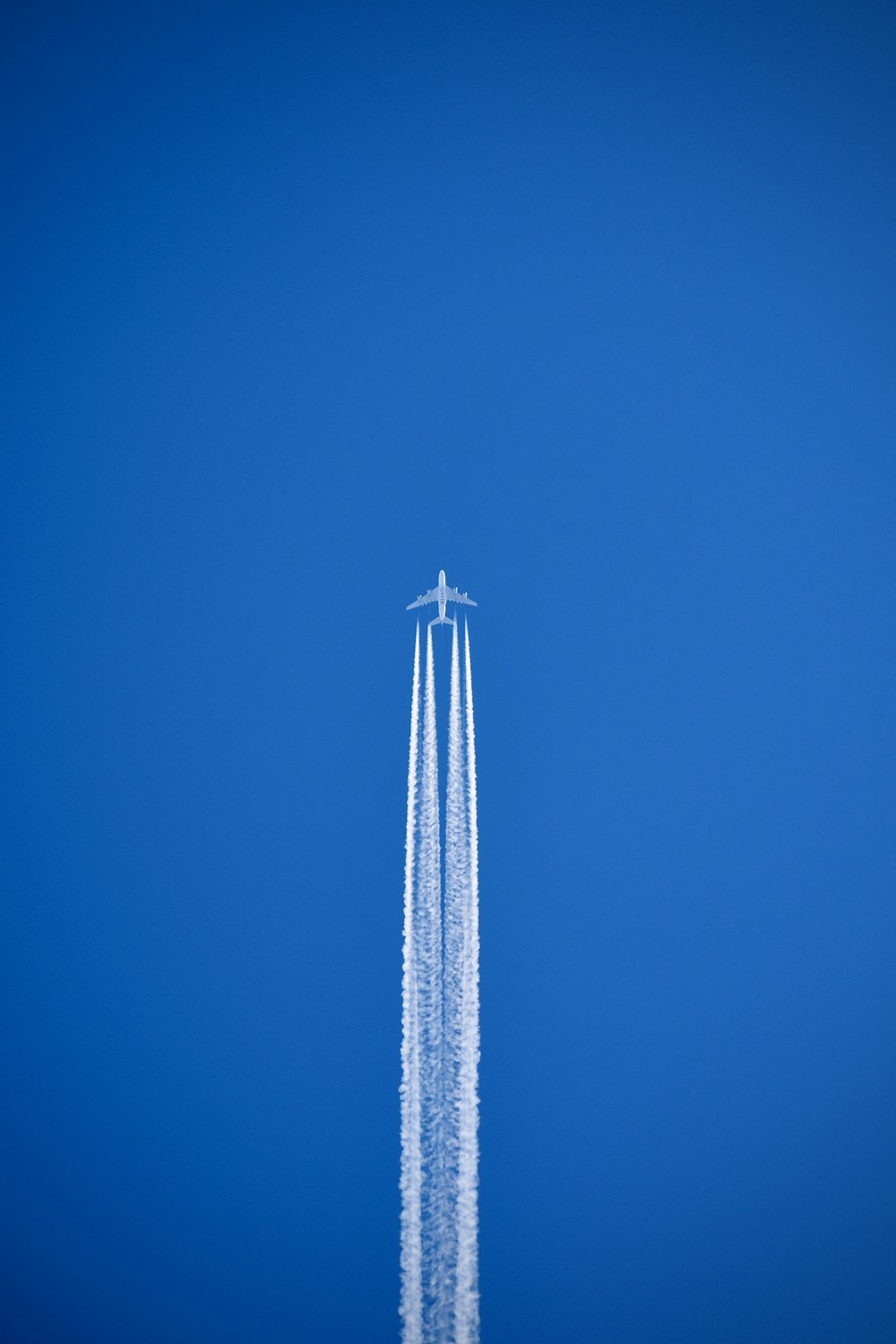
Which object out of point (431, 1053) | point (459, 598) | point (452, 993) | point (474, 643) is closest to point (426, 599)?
point (459, 598)

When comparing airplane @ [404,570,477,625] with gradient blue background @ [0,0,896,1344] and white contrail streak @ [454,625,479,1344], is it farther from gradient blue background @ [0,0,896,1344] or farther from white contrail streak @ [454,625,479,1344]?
white contrail streak @ [454,625,479,1344]

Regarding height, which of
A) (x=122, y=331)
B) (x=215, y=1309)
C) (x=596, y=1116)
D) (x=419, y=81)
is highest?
(x=419, y=81)

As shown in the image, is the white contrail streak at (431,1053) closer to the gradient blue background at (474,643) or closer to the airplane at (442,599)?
the gradient blue background at (474,643)

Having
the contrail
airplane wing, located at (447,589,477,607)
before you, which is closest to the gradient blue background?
airplane wing, located at (447,589,477,607)

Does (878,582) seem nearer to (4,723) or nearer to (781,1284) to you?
(781,1284)

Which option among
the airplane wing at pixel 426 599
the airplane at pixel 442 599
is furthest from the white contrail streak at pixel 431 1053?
the airplane wing at pixel 426 599

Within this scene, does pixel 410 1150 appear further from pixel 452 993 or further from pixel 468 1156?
pixel 452 993

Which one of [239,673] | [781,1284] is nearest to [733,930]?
[781,1284]
